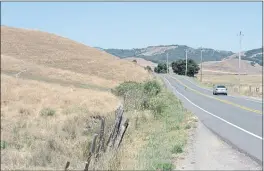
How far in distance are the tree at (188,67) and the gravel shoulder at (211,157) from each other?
459 feet

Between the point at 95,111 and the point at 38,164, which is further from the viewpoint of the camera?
the point at 95,111

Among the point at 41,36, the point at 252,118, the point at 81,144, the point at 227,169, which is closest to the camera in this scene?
the point at 227,169

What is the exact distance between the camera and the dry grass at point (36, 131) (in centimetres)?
620

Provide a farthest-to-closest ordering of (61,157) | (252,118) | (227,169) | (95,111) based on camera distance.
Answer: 1. (95,111)
2. (252,118)
3. (61,157)
4. (227,169)

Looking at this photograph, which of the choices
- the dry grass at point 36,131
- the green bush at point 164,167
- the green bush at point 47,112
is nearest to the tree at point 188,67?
the dry grass at point 36,131

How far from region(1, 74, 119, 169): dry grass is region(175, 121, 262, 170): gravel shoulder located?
253cm

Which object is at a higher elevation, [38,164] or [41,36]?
[41,36]

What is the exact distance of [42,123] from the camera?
20.4 m

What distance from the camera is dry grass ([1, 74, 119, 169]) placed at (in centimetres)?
620

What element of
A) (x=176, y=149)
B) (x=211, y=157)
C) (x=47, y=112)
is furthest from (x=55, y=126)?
(x=211, y=157)

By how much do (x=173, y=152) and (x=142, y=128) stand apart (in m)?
6.95

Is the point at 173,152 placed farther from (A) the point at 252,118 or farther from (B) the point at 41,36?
(B) the point at 41,36

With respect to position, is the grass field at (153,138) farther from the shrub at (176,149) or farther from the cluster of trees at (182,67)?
the cluster of trees at (182,67)

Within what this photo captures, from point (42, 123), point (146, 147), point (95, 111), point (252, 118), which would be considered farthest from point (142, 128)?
point (95, 111)
